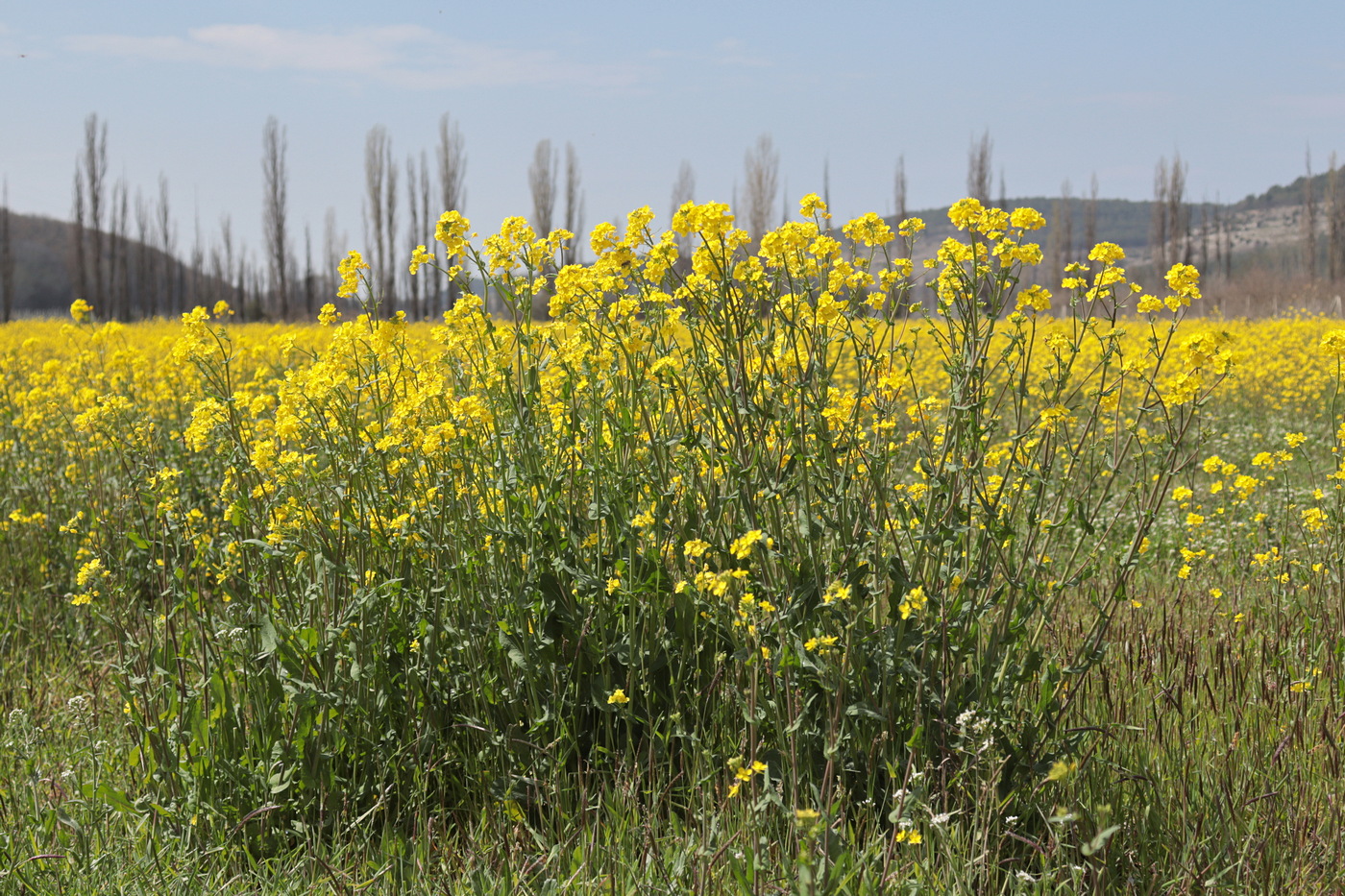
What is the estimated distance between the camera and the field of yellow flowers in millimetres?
2010

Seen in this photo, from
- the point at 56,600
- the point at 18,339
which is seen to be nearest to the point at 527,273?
Answer: the point at 56,600

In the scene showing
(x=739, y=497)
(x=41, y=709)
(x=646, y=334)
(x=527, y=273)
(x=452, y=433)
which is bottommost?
(x=41, y=709)

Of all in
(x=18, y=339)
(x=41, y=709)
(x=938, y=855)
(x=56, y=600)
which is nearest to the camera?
(x=938, y=855)

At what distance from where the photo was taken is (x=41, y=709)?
11.2ft

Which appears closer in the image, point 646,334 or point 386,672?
point 386,672

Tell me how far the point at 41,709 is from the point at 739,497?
9.50ft

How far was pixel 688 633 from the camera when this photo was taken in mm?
2381

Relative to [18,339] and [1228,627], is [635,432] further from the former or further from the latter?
[18,339]

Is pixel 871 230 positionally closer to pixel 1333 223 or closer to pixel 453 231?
pixel 453 231

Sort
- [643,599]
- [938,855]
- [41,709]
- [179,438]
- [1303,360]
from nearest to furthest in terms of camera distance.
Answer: [938,855]
[643,599]
[41,709]
[179,438]
[1303,360]

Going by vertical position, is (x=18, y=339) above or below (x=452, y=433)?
above

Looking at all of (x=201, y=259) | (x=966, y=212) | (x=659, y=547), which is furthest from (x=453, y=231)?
(x=201, y=259)

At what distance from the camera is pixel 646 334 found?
2674 mm

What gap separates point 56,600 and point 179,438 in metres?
1.11
